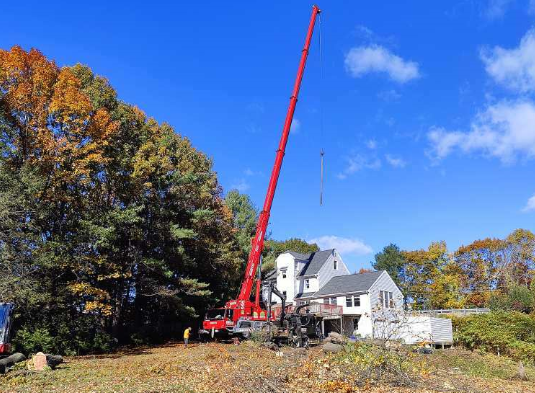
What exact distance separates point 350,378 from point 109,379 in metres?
7.79

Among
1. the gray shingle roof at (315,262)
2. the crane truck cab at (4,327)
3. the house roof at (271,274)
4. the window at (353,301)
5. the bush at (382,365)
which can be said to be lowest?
the bush at (382,365)

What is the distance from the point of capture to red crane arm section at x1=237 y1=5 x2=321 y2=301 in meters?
28.2

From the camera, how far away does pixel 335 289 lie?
1734 inches

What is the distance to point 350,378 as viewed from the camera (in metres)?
13.7

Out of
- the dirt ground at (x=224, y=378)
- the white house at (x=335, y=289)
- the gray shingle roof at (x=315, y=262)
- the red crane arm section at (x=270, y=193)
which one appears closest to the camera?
the dirt ground at (x=224, y=378)

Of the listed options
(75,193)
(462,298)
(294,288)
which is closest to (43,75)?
(75,193)

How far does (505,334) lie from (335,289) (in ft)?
57.8

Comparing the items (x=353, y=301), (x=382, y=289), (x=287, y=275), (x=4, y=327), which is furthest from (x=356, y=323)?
(x=4, y=327)

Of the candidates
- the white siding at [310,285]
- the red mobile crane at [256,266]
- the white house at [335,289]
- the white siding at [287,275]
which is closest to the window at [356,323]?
the white house at [335,289]

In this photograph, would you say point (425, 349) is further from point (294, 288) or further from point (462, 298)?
point (462, 298)

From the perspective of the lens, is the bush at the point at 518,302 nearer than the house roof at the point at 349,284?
Yes

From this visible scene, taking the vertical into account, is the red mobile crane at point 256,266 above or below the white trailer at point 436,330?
above

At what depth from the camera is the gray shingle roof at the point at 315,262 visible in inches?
1839

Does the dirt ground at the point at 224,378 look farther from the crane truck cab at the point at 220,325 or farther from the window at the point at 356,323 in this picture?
the window at the point at 356,323
